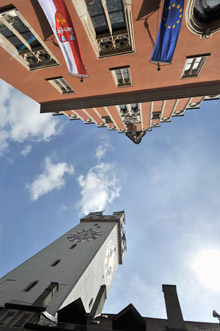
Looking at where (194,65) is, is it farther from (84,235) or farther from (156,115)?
(84,235)

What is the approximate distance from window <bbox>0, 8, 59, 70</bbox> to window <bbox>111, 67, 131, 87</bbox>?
15.8 ft

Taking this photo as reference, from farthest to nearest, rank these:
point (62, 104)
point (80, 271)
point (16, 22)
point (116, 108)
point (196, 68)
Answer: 1. point (116, 108)
2. point (62, 104)
3. point (80, 271)
4. point (196, 68)
5. point (16, 22)

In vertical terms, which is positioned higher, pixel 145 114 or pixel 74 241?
pixel 145 114

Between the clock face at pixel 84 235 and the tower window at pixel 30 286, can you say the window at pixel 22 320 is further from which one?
the clock face at pixel 84 235

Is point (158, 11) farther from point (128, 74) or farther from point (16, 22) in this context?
point (16, 22)

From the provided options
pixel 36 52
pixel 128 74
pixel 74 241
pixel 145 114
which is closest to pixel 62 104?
pixel 36 52

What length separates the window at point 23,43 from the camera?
34.5 feet

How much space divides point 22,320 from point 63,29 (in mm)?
14334

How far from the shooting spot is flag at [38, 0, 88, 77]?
7.89m

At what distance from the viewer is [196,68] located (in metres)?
14.1

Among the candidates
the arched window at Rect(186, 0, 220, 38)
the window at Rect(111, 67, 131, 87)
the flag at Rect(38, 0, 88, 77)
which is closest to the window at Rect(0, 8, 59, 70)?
the flag at Rect(38, 0, 88, 77)

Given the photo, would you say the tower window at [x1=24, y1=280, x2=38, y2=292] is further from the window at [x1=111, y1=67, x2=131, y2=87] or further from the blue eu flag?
the window at [x1=111, y1=67, x2=131, y2=87]

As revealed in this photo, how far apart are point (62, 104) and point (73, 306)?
55.7 feet

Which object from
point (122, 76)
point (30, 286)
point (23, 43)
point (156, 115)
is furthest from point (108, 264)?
point (23, 43)
